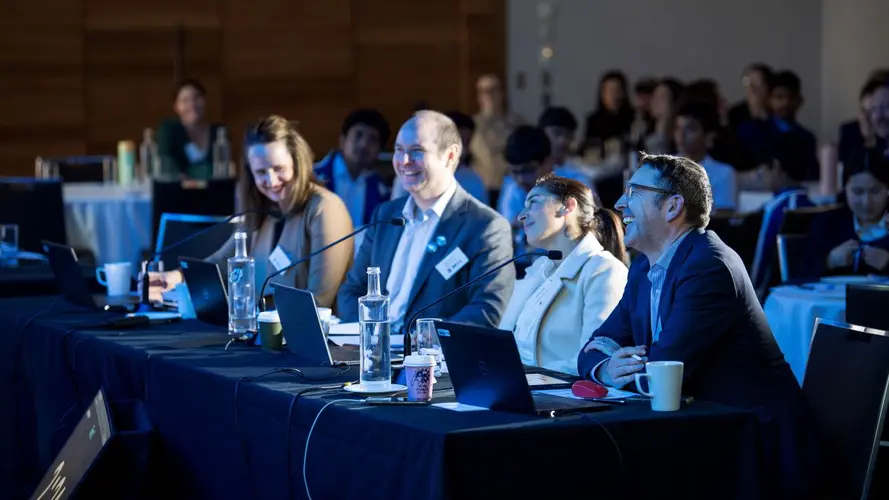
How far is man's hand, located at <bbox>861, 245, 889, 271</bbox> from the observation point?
5.16 m

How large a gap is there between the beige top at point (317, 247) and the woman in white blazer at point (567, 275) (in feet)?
2.88

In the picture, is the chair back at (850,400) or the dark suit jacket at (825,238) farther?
the dark suit jacket at (825,238)

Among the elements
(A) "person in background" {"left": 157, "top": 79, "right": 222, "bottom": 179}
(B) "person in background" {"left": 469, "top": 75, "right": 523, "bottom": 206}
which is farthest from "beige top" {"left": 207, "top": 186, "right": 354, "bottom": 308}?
(B) "person in background" {"left": 469, "top": 75, "right": 523, "bottom": 206}

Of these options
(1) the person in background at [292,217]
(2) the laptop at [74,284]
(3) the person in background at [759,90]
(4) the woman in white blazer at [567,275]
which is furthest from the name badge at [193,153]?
(4) the woman in white blazer at [567,275]

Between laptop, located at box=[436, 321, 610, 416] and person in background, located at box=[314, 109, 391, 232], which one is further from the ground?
person in background, located at box=[314, 109, 391, 232]

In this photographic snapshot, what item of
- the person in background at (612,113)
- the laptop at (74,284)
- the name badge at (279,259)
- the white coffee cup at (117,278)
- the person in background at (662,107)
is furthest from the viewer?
the person in background at (612,113)

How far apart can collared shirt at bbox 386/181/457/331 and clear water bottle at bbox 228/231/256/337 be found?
448 mm

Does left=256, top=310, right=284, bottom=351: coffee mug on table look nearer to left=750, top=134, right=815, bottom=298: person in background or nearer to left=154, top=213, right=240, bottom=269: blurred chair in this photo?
left=154, top=213, right=240, bottom=269: blurred chair

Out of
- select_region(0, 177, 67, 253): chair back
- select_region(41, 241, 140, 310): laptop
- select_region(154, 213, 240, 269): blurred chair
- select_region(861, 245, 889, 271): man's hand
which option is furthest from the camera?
select_region(0, 177, 67, 253): chair back

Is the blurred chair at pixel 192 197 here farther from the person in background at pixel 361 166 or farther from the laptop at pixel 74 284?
the laptop at pixel 74 284

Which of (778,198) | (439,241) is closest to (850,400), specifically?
(439,241)

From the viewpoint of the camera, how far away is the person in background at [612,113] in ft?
34.0

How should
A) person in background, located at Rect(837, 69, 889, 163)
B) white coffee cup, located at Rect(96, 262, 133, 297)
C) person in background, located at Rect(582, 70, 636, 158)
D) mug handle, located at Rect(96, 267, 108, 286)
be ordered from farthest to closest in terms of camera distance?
1. person in background, located at Rect(582, 70, 636, 158)
2. person in background, located at Rect(837, 69, 889, 163)
3. mug handle, located at Rect(96, 267, 108, 286)
4. white coffee cup, located at Rect(96, 262, 133, 297)

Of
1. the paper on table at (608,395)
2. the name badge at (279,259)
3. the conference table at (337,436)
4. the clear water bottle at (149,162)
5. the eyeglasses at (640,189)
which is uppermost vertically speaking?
the clear water bottle at (149,162)
